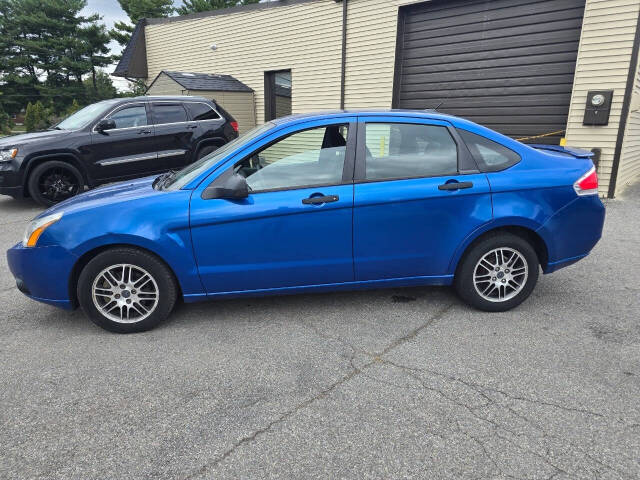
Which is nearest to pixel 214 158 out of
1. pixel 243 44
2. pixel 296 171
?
pixel 296 171

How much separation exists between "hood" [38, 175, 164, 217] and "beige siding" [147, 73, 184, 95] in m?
9.68

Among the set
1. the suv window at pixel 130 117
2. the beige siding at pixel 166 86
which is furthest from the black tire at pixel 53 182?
the beige siding at pixel 166 86

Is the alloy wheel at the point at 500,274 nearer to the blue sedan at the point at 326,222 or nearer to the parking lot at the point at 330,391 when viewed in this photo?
the blue sedan at the point at 326,222

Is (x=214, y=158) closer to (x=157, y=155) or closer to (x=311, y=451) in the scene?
(x=311, y=451)

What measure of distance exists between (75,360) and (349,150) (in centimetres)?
245

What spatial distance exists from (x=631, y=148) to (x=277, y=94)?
31.9ft

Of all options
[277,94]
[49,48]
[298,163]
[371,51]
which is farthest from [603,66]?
[49,48]

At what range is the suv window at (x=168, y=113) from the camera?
820 cm

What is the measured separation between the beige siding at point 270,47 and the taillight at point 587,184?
940 cm

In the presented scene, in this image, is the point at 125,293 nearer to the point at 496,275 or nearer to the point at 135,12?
the point at 496,275

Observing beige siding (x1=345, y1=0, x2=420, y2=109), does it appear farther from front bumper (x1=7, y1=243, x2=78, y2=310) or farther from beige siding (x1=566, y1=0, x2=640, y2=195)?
front bumper (x1=7, y1=243, x2=78, y2=310)

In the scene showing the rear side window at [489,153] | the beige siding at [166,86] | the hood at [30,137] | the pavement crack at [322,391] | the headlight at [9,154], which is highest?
the beige siding at [166,86]

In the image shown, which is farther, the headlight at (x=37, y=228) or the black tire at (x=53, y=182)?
the black tire at (x=53, y=182)

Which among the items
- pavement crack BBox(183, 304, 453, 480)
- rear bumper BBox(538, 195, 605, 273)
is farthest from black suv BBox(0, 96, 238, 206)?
rear bumper BBox(538, 195, 605, 273)
